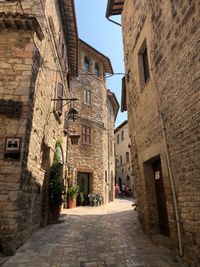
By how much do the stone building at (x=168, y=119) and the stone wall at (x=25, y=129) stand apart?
2.90 metres

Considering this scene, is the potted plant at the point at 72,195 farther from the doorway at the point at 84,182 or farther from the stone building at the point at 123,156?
the stone building at the point at 123,156

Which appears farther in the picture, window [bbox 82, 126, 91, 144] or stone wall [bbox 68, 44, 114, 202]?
window [bbox 82, 126, 91, 144]

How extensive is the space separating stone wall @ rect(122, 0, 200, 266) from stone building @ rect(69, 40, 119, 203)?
7939 mm

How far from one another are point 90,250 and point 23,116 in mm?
3336

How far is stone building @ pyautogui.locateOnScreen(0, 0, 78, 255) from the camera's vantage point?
484cm

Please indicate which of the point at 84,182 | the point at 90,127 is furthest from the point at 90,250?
the point at 90,127

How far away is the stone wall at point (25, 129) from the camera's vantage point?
4770mm

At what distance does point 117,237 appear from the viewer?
5.84 meters

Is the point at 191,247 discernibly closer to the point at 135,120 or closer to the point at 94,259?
the point at 94,259

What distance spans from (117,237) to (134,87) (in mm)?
4474

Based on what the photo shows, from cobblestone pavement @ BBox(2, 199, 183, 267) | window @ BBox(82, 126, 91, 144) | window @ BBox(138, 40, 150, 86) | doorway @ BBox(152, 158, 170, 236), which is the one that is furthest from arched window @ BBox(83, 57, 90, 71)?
cobblestone pavement @ BBox(2, 199, 183, 267)

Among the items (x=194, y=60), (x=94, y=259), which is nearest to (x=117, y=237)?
(x=94, y=259)

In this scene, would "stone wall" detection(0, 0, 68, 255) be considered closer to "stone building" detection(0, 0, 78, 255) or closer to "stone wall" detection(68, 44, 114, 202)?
"stone building" detection(0, 0, 78, 255)

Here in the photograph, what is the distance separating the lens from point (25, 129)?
5227 millimetres
